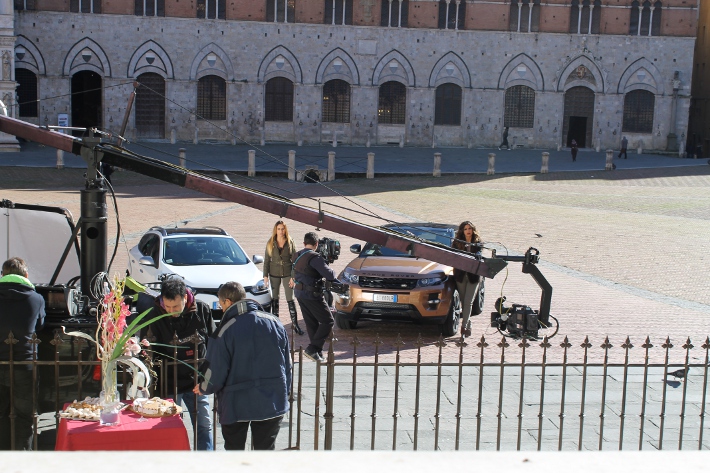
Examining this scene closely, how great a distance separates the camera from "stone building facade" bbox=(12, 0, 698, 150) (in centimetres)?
4191

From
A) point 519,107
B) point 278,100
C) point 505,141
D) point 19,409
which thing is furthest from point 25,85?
point 19,409

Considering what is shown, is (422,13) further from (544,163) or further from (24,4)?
(24,4)

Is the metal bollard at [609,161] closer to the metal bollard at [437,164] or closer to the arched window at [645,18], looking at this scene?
the metal bollard at [437,164]

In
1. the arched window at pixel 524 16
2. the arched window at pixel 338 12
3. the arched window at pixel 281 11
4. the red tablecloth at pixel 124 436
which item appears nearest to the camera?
the red tablecloth at pixel 124 436

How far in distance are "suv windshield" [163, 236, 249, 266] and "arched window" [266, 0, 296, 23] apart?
31.6 metres

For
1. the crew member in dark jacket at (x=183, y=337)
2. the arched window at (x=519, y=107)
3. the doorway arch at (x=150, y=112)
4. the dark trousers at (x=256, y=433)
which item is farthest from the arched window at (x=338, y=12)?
the dark trousers at (x=256, y=433)

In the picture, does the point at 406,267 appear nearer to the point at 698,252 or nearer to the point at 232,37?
the point at 698,252

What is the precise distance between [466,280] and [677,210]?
650 inches

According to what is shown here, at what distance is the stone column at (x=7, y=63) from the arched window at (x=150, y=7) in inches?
286

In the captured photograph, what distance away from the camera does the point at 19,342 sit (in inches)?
255

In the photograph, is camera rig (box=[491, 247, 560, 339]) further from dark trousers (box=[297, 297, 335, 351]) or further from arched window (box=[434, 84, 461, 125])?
arched window (box=[434, 84, 461, 125])

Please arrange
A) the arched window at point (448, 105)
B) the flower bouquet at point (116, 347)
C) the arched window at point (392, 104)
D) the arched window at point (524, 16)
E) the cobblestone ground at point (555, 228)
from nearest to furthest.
Answer: the flower bouquet at point (116, 347), the cobblestone ground at point (555, 228), the arched window at point (524, 16), the arched window at point (392, 104), the arched window at point (448, 105)

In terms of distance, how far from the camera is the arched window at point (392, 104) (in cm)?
4422

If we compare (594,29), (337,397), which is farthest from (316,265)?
(594,29)
